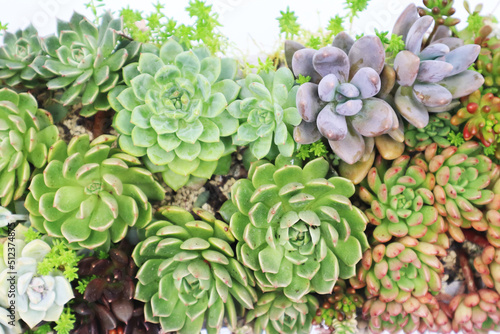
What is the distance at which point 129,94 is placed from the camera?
1.06m

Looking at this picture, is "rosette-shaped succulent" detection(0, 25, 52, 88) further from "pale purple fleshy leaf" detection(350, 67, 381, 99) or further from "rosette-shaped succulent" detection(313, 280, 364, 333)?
"rosette-shaped succulent" detection(313, 280, 364, 333)

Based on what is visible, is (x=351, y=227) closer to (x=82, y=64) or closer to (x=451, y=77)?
(x=451, y=77)

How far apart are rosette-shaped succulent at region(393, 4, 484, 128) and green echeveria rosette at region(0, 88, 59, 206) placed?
37.6 inches

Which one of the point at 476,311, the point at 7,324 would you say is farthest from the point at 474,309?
the point at 7,324

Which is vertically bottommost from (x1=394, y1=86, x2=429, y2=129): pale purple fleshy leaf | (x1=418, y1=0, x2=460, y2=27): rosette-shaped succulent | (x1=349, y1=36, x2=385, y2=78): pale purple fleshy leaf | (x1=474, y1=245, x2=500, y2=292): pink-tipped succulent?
(x1=474, y1=245, x2=500, y2=292): pink-tipped succulent

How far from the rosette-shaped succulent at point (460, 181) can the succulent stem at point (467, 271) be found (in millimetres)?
152

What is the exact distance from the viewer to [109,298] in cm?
101

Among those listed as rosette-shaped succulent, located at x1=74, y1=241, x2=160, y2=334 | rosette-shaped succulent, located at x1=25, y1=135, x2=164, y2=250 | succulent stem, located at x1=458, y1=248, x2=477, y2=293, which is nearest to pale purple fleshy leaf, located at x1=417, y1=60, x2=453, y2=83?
succulent stem, located at x1=458, y1=248, x2=477, y2=293

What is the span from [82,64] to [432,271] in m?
1.14

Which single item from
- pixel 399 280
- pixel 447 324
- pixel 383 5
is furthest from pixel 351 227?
pixel 383 5

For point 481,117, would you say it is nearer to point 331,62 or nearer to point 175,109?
point 331,62

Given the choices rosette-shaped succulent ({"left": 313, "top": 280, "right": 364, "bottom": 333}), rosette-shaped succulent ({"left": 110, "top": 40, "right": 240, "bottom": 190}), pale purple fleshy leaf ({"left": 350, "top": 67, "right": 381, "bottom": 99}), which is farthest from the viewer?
rosette-shaped succulent ({"left": 313, "top": 280, "right": 364, "bottom": 333})

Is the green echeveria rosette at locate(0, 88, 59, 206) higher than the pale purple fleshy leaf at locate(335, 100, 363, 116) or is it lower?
lower

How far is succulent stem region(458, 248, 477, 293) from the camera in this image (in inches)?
46.4
